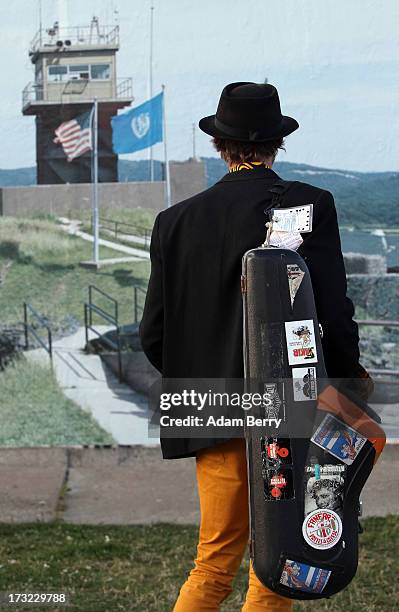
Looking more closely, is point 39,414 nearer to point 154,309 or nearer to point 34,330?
point 34,330

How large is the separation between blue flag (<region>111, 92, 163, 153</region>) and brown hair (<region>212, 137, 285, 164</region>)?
11.8 feet

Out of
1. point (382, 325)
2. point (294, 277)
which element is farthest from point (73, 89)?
point (294, 277)

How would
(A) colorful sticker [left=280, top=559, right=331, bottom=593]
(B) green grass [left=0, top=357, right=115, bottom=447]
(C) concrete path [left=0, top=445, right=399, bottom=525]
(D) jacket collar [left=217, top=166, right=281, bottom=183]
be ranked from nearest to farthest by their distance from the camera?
(A) colorful sticker [left=280, top=559, right=331, bottom=593], (D) jacket collar [left=217, top=166, right=281, bottom=183], (C) concrete path [left=0, top=445, right=399, bottom=525], (B) green grass [left=0, top=357, right=115, bottom=447]

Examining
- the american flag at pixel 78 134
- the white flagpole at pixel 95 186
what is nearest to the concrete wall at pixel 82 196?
the white flagpole at pixel 95 186

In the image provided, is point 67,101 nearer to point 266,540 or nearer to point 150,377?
point 150,377

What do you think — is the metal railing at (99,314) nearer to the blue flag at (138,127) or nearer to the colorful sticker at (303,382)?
the blue flag at (138,127)

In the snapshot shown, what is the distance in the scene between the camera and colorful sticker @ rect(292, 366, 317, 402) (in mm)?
2742

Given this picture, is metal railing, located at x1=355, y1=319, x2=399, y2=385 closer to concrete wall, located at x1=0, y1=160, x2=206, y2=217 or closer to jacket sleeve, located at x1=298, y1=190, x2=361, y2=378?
concrete wall, located at x1=0, y1=160, x2=206, y2=217

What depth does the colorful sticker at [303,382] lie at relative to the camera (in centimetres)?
274

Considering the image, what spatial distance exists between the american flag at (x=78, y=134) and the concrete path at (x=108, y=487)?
1.82 metres

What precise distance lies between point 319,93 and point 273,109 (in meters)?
3.82

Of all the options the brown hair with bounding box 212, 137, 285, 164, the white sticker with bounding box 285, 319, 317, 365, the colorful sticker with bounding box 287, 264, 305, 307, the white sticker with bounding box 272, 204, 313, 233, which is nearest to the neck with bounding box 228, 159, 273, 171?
the brown hair with bounding box 212, 137, 285, 164

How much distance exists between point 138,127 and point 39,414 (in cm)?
186

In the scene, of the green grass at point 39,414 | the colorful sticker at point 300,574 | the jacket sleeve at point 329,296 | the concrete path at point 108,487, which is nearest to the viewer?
the colorful sticker at point 300,574
